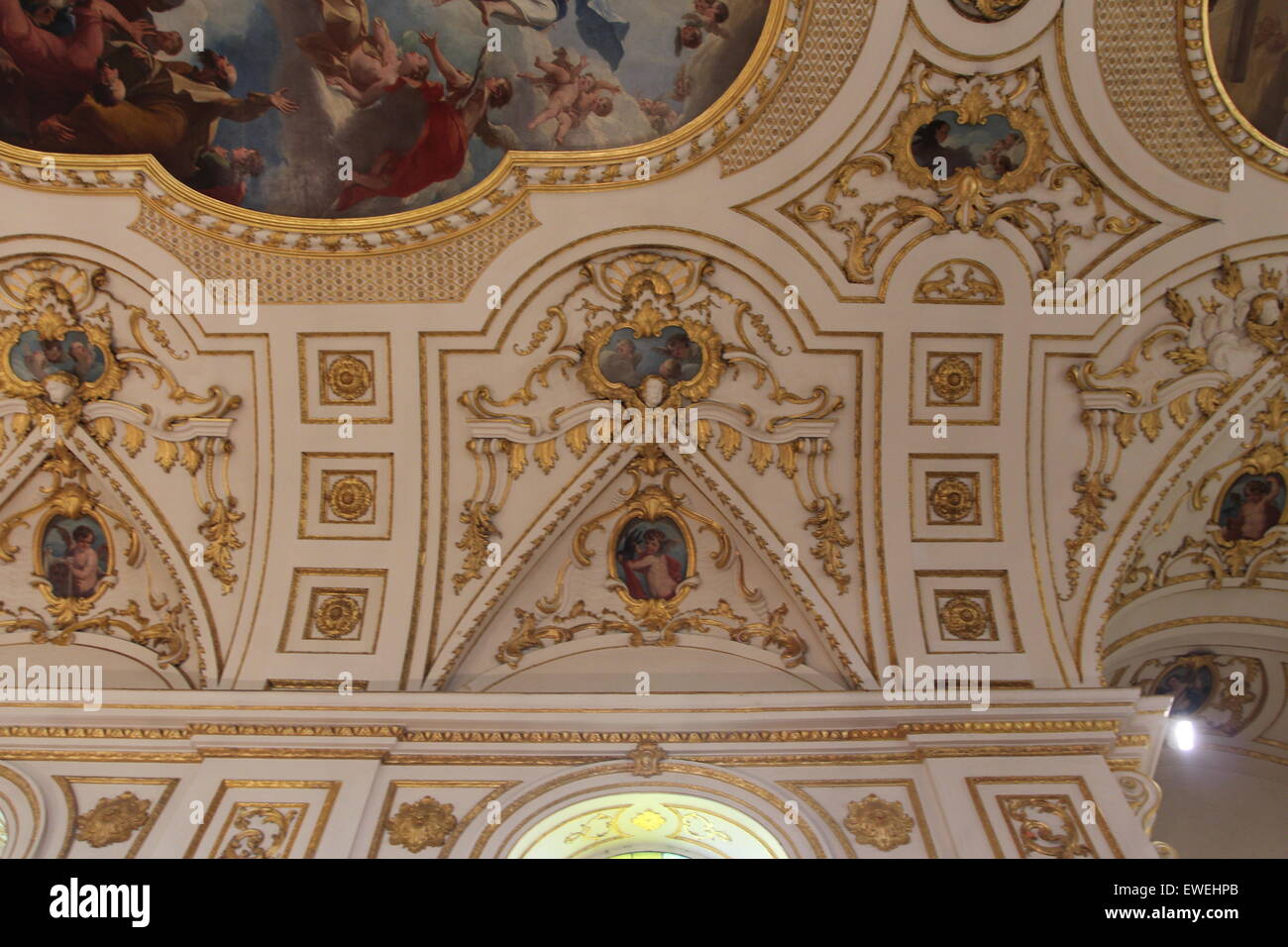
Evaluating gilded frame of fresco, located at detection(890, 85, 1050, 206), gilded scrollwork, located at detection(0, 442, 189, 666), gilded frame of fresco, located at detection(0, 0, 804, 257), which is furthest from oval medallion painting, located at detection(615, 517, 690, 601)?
gilded scrollwork, located at detection(0, 442, 189, 666)

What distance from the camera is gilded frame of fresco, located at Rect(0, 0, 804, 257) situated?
30.3ft

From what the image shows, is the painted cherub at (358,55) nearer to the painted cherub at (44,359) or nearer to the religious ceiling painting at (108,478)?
the religious ceiling painting at (108,478)

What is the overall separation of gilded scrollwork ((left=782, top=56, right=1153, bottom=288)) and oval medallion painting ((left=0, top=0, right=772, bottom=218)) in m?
1.53

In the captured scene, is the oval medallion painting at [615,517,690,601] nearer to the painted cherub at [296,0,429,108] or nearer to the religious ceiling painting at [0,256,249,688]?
the religious ceiling painting at [0,256,249,688]

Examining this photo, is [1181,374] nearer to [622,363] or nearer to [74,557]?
[622,363]

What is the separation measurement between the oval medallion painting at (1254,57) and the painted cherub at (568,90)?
5.18 metres

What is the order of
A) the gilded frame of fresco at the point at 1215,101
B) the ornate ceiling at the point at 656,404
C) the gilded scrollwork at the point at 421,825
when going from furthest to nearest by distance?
the ornate ceiling at the point at 656,404 < the gilded frame of fresco at the point at 1215,101 < the gilded scrollwork at the point at 421,825

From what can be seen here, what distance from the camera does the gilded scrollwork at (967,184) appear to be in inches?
367

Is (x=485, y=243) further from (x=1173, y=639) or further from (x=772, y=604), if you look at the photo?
(x=1173, y=639)

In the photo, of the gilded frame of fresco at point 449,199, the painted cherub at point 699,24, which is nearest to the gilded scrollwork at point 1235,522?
the gilded frame of fresco at point 449,199

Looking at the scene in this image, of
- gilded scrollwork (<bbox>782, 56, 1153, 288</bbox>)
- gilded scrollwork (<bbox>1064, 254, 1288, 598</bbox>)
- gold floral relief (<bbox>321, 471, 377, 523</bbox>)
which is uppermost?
gilded scrollwork (<bbox>782, 56, 1153, 288</bbox>)

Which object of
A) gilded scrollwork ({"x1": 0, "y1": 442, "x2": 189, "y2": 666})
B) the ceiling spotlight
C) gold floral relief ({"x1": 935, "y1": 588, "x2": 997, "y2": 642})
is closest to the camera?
gold floral relief ({"x1": 935, "y1": 588, "x2": 997, "y2": 642})
